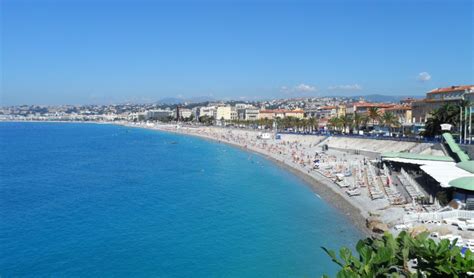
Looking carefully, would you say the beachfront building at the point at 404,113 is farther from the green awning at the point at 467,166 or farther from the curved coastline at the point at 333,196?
the green awning at the point at 467,166

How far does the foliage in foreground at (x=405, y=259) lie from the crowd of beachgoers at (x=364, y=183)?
1104 centimetres

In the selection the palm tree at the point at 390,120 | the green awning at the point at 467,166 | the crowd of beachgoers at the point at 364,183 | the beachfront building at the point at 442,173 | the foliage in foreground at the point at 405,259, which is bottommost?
the crowd of beachgoers at the point at 364,183

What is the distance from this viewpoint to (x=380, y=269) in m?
8.39

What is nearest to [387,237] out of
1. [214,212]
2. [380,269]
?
[380,269]

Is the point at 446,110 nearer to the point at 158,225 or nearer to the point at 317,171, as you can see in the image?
the point at 317,171

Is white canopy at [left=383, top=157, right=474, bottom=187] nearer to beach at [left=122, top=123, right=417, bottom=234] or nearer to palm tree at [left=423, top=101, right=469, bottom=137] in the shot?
beach at [left=122, top=123, right=417, bottom=234]

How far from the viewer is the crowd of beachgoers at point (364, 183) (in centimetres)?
2250

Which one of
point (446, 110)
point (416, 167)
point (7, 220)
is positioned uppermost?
point (446, 110)

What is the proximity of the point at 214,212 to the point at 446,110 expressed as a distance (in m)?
30.6

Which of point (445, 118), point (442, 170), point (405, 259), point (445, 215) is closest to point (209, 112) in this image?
point (445, 118)

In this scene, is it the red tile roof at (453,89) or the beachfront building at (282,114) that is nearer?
the red tile roof at (453,89)

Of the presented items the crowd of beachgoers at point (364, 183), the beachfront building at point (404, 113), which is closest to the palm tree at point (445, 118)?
the crowd of beachgoers at point (364, 183)

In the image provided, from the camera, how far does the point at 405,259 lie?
880cm

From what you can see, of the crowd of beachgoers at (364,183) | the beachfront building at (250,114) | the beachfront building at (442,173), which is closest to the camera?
the crowd of beachgoers at (364,183)
